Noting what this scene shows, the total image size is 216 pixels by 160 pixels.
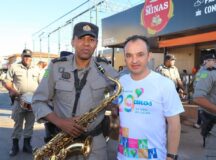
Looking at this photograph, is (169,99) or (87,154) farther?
(87,154)

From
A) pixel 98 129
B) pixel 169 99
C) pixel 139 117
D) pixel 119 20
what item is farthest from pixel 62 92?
pixel 119 20

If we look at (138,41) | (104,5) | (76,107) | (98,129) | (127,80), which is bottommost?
(98,129)

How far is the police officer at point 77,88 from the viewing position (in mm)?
2973

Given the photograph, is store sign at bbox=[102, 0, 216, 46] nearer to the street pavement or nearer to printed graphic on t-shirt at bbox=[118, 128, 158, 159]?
the street pavement

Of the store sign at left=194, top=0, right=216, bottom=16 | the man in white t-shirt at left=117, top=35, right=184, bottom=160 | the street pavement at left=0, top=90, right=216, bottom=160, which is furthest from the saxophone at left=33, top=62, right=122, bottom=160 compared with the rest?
the store sign at left=194, top=0, right=216, bottom=16

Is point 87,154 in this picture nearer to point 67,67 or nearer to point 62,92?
point 62,92

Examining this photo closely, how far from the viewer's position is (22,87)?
7.12 meters

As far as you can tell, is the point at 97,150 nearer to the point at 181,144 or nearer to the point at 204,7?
the point at 181,144

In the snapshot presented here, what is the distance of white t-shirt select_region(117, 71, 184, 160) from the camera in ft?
8.84

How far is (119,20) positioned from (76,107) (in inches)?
558

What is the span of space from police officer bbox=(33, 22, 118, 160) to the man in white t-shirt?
34 cm

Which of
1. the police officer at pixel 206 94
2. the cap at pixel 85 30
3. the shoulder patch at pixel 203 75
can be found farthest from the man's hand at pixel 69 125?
the shoulder patch at pixel 203 75

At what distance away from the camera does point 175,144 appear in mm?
2680

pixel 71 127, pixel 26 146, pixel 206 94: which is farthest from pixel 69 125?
pixel 26 146
